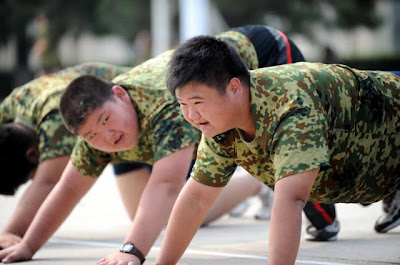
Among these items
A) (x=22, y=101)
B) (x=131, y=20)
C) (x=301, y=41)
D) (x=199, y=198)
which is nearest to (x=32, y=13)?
(x=131, y=20)

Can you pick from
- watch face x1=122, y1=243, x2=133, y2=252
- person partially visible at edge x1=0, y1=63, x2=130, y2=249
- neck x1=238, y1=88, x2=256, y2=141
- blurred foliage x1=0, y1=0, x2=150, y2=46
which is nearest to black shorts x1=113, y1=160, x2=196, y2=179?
person partially visible at edge x1=0, y1=63, x2=130, y2=249

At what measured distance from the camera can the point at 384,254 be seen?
13.2 feet

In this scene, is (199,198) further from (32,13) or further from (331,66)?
(32,13)

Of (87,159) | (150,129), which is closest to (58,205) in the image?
(87,159)

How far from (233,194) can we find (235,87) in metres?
2.50

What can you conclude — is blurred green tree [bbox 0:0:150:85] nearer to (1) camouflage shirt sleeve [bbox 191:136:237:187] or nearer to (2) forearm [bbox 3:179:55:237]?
(2) forearm [bbox 3:179:55:237]

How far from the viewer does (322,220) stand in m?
4.59

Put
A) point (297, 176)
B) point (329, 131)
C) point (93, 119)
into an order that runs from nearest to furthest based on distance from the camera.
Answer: point (297, 176)
point (329, 131)
point (93, 119)

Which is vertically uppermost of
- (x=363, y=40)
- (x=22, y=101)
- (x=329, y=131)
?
(x=329, y=131)

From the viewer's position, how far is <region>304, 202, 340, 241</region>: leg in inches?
180

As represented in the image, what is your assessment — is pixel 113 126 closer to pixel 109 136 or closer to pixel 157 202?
pixel 109 136

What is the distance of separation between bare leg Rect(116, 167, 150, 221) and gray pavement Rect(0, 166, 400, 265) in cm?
19

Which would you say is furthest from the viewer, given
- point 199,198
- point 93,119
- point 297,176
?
point 93,119

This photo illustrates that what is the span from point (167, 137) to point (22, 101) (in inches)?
60.1
